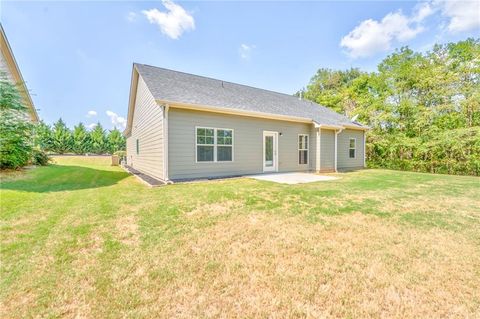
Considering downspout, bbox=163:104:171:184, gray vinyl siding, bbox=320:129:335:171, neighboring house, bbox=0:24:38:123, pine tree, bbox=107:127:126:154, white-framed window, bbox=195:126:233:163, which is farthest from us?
pine tree, bbox=107:127:126:154

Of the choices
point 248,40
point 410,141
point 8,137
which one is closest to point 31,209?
point 8,137

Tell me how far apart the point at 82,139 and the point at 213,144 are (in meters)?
35.2

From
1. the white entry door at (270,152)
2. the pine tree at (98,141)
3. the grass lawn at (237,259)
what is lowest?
the grass lawn at (237,259)

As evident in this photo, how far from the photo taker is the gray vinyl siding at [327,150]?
11312 millimetres

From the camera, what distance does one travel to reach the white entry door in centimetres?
1027

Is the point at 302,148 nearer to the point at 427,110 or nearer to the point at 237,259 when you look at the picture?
the point at 237,259

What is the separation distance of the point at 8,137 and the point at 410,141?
2130 centimetres

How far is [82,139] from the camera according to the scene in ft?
113

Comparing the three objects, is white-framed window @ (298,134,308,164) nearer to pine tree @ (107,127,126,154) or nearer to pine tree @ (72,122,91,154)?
pine tree @ (107,127,126,154)

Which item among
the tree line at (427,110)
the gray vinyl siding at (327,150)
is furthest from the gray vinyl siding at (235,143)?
the tree line at (427,110)

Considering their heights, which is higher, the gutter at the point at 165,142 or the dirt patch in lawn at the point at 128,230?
the gutter at the point at 165,142

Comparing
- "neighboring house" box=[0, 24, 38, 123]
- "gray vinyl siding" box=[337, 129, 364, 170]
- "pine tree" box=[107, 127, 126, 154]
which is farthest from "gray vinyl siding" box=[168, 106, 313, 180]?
"pine tree" box=[107, 127, 126, 154]

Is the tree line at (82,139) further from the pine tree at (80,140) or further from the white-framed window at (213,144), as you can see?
the white-framed window at (213,144)

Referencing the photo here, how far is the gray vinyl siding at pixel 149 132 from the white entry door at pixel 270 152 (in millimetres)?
4639
